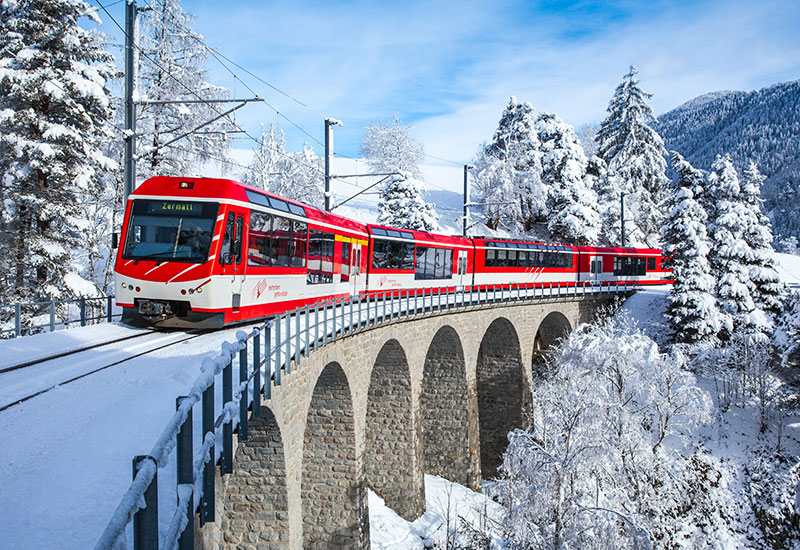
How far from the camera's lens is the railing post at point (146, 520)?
7.61 feet

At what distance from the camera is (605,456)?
638 inches

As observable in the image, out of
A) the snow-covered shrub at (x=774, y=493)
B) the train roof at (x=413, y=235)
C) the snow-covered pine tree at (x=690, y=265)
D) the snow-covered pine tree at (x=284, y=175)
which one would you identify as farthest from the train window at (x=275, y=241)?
the snow-covered pine tree at (x=284, y=175)

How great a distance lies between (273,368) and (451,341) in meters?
13.7

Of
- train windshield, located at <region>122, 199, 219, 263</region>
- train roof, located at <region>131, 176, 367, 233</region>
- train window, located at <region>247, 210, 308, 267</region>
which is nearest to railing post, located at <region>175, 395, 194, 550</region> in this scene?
train windshield, located at <region>122, 199, 219, 263</region>

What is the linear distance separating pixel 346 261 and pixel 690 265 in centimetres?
1918

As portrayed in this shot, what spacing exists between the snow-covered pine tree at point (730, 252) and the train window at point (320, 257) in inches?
821

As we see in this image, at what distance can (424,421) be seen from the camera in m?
21.8

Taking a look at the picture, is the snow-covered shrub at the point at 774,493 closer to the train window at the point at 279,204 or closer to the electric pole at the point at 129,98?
the train window at the point at 279,204

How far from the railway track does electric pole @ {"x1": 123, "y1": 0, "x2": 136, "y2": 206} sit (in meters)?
3.26

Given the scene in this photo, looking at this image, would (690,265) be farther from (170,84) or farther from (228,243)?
(170,84)

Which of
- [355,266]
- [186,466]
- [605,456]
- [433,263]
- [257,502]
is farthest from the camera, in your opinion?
[433,263]

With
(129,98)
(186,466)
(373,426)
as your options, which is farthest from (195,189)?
(373,426)

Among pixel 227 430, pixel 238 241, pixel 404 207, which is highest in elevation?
pixel 404 207

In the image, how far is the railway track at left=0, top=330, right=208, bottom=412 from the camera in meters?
5.90
